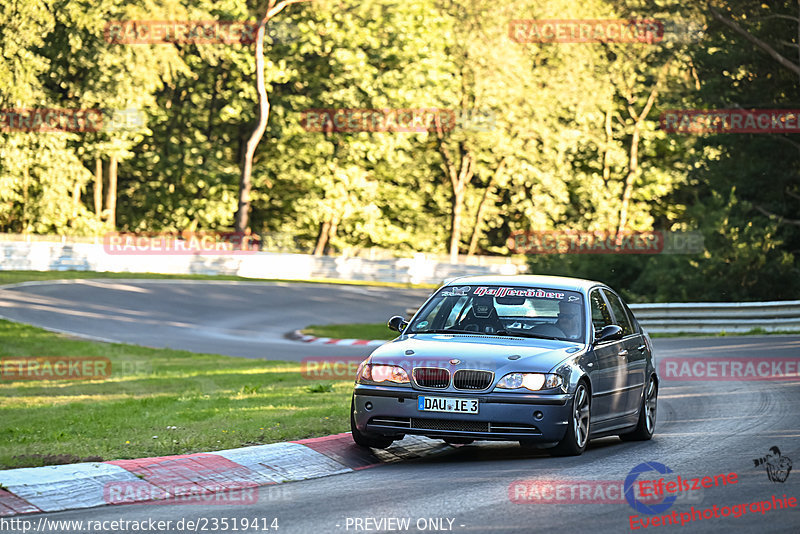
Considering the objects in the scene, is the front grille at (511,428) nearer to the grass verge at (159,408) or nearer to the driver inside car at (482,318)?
the driver inside car at (482,318)

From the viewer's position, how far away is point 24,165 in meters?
46.2

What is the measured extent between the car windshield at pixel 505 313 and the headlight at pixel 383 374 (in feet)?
3.03

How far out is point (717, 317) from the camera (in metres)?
27.1

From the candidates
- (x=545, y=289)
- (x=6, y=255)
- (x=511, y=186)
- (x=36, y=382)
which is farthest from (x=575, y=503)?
(x=511, y=186)

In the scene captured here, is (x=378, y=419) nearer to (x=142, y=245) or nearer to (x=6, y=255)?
(x=6, y=255)

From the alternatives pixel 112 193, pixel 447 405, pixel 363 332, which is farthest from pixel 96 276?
pixel 447 405

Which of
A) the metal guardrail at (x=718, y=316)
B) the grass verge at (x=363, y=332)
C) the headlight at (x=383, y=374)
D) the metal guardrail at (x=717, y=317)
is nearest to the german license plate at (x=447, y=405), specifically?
the headlight at (x=383, y=374)

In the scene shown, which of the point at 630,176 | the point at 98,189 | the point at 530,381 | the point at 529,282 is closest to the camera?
the point at 530,381

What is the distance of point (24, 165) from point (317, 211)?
13.1m

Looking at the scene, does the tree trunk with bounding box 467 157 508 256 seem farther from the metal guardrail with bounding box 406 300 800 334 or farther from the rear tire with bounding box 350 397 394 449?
the rear tire with bounding box 350 397 394 449

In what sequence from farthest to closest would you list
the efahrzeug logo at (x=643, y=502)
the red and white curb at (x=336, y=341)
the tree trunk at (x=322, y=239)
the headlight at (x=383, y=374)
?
1. the tree trunk at (x=322, y=239)
2. the red and white curb at (x=336, y=341)
3. the headlight at (x=383, y=374)
4. the efahrzeug logo at (x=643, y=502)

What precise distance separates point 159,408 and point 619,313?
527 cm

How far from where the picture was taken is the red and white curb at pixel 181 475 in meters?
7.28

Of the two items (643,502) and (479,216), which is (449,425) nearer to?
(643,502)
